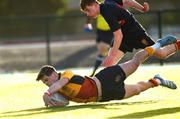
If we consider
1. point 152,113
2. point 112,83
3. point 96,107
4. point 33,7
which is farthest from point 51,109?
point 33,7

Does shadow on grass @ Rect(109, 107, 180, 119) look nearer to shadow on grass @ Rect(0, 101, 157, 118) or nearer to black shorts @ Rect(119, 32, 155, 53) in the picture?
shadow on grass @ Rect(0, 101, 157, 118)

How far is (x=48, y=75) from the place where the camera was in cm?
968

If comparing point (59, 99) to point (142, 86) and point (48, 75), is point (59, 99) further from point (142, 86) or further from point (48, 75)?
point (142, 86)

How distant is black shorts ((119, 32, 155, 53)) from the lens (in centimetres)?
1151

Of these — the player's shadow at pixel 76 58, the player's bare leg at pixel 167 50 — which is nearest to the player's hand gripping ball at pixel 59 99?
the player's bare leg at pixel 167 50

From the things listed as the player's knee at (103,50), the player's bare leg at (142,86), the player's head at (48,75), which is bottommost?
the player's bare leg at (142,86)

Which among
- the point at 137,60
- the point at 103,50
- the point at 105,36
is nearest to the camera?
the point at 137,60

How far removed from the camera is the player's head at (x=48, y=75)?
9.66 metres

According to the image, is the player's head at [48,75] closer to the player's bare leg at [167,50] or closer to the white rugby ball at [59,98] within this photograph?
the white rugby ball at [59,98]

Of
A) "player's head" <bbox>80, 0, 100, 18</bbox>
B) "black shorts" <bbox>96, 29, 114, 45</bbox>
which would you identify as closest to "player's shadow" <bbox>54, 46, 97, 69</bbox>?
"black shorts" <bbox>96, 29, 114, 45</bbox>

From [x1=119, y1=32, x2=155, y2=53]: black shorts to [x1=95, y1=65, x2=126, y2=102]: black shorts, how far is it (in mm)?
1799

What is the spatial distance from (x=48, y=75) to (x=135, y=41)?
240 cm

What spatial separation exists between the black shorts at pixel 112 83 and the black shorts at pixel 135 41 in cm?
180

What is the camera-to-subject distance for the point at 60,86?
960cm
